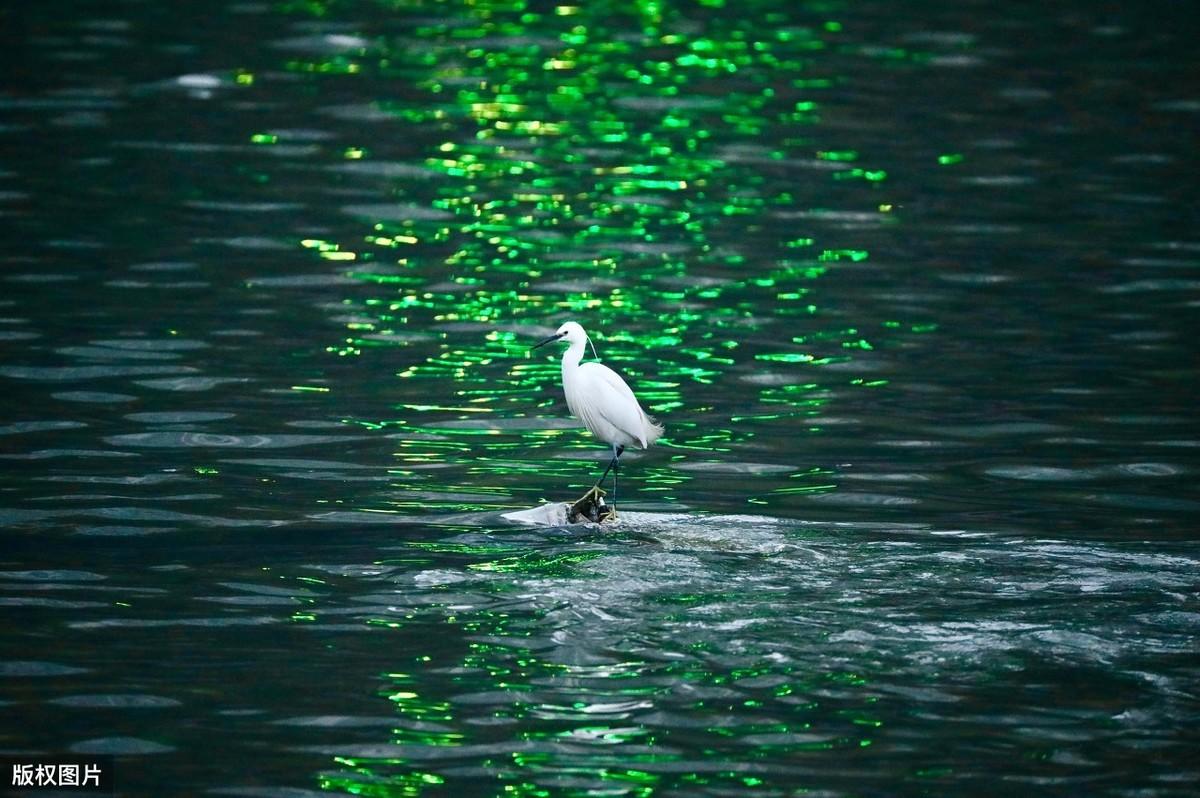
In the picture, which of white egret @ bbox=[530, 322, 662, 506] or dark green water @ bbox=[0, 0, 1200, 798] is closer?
dark green water @ bbox=[0, 0, 1200, 798]

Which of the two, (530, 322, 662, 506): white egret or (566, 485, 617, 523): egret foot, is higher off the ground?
(530, 322, 662, 506): white egret

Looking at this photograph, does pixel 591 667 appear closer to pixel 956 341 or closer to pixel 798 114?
pixel 956 341

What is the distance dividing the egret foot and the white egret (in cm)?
34

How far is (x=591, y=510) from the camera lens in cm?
962

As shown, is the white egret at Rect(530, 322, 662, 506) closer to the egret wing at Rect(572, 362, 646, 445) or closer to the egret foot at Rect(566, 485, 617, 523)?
the egret wing at Rect(572, 362, 646, 445)

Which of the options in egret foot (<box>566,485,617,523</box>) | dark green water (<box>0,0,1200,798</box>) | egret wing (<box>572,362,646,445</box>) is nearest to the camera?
dark green water (<box>0,0,1200,798</box>)

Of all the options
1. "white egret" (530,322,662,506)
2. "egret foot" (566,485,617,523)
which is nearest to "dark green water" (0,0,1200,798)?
"egret foot" (566,485,617,523)

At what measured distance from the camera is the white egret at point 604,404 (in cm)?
1001

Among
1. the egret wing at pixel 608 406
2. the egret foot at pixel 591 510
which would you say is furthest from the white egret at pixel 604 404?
the egret foot at pixel 591 510

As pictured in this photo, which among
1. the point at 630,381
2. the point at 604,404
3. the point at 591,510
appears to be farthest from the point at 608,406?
the point at 630,381

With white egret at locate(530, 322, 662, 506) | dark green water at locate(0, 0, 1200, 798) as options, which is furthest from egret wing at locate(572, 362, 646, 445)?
dark green water at locate(0, 0, 1200, 798)

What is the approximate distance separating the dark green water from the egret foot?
93 millimetres

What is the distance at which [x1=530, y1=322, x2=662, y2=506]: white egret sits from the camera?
10.0 m

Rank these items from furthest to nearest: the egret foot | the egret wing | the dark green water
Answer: the egret wing
the egret foot
the dark green water
